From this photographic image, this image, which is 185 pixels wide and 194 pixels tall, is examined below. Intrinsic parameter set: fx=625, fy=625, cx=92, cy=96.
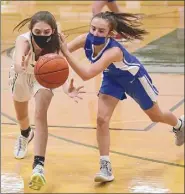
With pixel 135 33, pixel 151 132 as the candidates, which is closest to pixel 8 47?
pixel 151 132

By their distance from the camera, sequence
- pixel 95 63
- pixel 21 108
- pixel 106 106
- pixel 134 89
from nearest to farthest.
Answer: pixel 95 63
pixel 106 106
pixel 134 89
pixel 21 108

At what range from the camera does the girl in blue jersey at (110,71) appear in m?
4.53

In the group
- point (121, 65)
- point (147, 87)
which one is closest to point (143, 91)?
point (147, 87)

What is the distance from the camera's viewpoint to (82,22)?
12312 millimetres

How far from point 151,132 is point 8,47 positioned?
14.6 ft

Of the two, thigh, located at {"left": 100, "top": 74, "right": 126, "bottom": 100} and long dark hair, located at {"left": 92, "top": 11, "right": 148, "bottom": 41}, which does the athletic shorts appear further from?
long dark hair, located at {"left": 92, "top": 11, "right": 148, "bottom": 41}

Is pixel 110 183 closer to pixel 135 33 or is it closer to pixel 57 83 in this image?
pixel 57 83

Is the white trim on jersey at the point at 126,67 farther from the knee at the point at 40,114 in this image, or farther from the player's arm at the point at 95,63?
the knee at the point at 40,114

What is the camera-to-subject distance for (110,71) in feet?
15.4

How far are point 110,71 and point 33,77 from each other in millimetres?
589

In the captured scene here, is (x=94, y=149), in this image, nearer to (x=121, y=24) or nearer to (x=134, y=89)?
(x=134, y=89)

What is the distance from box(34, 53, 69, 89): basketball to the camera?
13.9 ft

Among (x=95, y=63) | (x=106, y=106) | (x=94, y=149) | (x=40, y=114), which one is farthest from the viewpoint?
(x=94, y=149)

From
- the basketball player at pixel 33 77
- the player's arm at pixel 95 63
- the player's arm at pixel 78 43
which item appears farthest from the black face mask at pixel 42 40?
the player's arm at pixel 78 43
